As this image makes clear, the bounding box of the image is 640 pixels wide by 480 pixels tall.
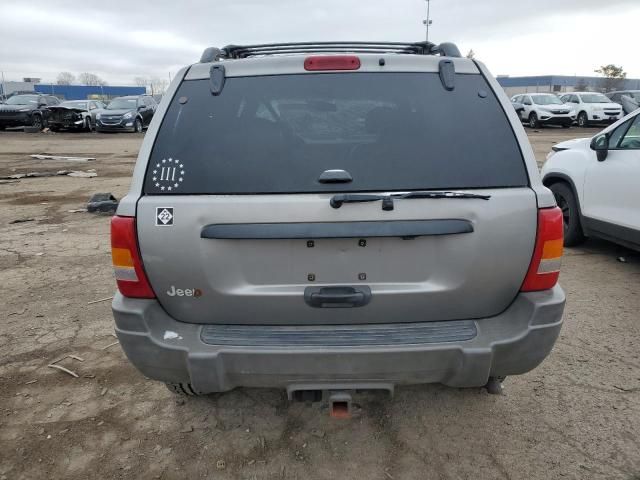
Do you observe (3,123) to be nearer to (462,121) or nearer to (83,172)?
(83,172)

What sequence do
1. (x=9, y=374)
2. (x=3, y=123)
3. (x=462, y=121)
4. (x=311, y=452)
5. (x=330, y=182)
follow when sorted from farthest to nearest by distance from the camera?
(x=3, y=123) < (x=9, y=374) < (x=311, y=452) < (x=462, y=121) < (x=330, y=182)

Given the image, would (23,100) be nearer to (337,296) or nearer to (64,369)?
(64,369)

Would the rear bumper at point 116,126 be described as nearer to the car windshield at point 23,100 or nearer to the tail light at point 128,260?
the car windshield at point 23,100

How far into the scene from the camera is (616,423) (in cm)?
279

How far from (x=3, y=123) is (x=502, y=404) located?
92.8ft

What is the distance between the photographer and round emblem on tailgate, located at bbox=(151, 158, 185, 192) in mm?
2219

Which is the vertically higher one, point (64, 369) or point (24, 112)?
point (24, 112)

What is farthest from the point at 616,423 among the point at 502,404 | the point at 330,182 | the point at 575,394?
the point at 330,182

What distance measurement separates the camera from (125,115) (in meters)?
23.1

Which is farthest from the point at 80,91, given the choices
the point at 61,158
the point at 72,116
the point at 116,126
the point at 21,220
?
the point at 21,220

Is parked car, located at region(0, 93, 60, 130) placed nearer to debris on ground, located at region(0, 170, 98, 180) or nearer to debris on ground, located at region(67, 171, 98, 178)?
debris on ground, located at region(0, 170, 98, 180)

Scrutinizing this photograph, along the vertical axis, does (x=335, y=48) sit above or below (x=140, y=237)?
above

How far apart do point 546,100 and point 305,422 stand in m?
26.8

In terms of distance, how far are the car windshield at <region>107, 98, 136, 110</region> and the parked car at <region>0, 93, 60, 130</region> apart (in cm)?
321
